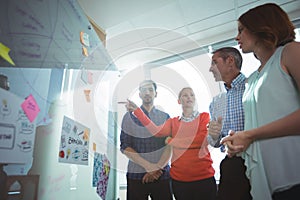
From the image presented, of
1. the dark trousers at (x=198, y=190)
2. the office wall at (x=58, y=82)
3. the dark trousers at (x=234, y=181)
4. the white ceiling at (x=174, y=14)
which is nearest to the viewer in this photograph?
the office wall at (x=58, y=82)

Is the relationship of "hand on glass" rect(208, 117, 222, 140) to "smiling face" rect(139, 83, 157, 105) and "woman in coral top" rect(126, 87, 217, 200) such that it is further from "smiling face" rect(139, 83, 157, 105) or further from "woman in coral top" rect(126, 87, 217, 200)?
"smiling face" rect(139, 83, 157, 105)

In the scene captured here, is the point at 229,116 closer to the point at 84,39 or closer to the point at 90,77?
the point at 90,77

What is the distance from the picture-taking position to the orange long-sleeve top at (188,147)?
1104 millimetres

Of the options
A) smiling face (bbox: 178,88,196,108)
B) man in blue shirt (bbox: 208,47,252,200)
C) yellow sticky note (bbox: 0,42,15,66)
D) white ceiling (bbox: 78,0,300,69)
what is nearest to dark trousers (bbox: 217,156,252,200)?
man in blue shirt (bbox: 208,47,252,200)

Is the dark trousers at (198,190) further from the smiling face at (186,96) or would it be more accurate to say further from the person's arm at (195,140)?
the smiling face at (186,96)

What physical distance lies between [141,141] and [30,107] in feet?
1.98

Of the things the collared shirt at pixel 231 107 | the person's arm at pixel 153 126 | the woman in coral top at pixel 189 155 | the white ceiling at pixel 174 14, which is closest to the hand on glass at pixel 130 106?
the person's arm at pixel 153 126

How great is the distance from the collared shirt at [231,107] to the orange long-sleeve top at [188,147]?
0.14 meters

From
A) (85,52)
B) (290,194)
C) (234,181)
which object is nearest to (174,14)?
(85,52)

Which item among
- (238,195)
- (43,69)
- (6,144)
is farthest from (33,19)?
(238,195)

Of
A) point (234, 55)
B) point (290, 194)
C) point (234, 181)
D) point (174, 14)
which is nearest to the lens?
point (290, 194)

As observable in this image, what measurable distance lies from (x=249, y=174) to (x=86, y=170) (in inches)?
29.1

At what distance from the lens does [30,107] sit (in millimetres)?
690

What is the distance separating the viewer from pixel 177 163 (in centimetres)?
125
